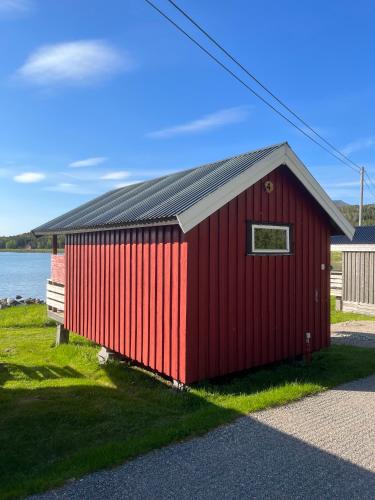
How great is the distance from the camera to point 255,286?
301 inches

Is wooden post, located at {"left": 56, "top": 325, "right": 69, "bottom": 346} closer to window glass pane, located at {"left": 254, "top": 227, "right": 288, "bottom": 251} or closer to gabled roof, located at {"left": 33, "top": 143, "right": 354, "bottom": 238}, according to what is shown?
gabled roof, located at {"left": 33, "top": 143, "right": 354, "bottom": 238}

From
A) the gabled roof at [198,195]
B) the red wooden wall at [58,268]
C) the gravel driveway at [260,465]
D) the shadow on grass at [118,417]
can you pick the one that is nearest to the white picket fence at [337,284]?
the shadow on grass at [118,417]

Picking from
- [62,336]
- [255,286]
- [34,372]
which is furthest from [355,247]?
[34,372]

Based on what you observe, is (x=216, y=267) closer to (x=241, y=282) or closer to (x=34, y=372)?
(x=241, y=282)

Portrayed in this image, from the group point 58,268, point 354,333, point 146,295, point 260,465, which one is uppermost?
point 58,268

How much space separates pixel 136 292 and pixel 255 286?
83.8 inches

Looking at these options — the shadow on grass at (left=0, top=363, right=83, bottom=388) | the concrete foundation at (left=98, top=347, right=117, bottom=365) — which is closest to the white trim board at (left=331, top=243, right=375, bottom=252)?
the concrete foundation at (left=98, top=347, right=117, bottom=365)

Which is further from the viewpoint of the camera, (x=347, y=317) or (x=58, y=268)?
(x=347, y=317)

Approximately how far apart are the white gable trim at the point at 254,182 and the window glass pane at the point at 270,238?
950 mm

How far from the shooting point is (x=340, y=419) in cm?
551

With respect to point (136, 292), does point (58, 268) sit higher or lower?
higher

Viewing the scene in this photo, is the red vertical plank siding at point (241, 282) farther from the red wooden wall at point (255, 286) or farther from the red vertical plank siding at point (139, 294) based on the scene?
the red vertical plank siding at point (139, 294)

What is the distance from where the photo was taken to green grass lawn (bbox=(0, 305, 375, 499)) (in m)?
4.58

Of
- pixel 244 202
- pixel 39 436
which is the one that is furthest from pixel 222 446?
pixel 244 202
